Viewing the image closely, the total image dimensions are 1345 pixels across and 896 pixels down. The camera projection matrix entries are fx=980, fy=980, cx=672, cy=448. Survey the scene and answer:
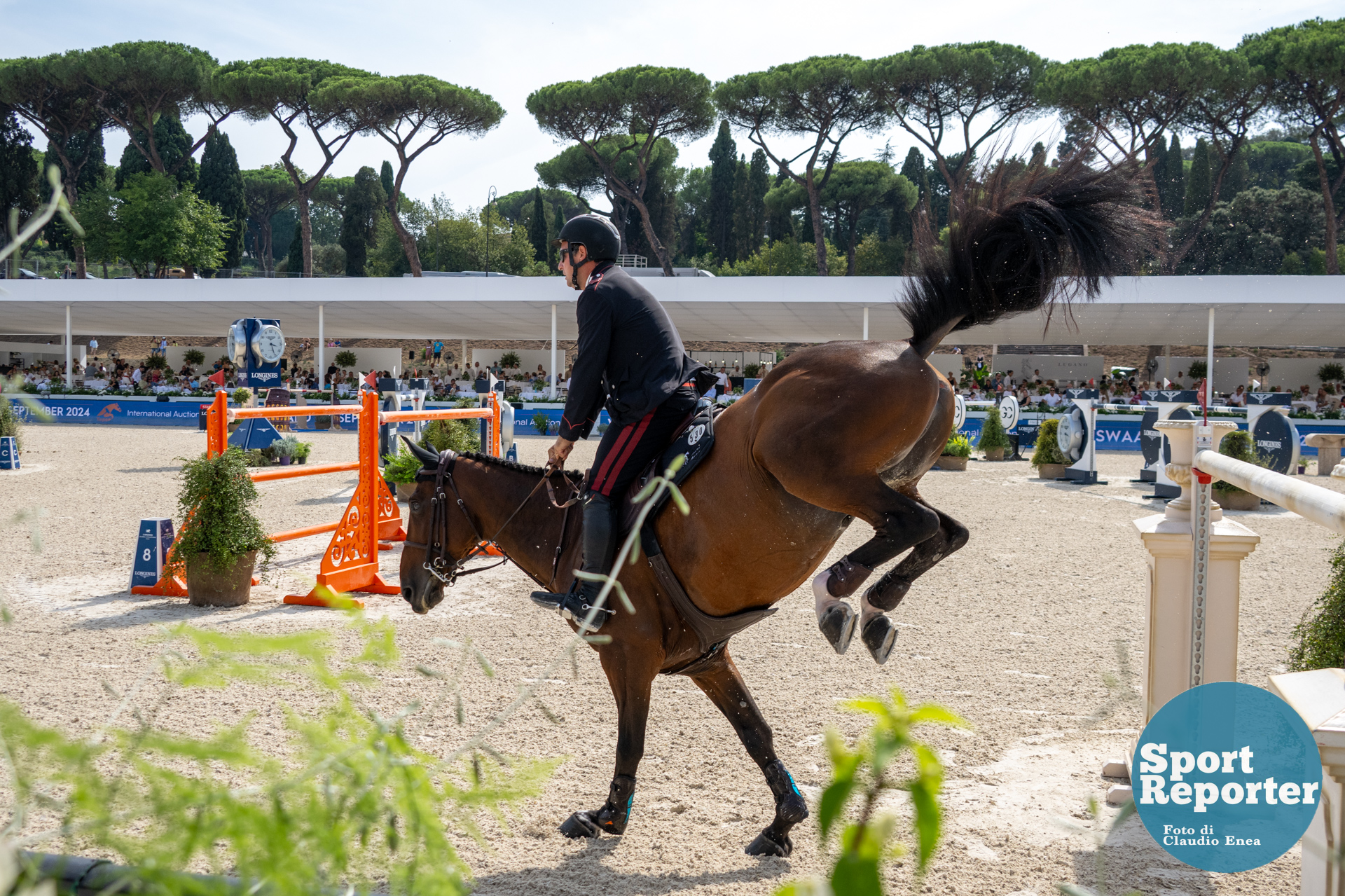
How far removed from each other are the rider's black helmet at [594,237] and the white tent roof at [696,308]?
65.6 ft

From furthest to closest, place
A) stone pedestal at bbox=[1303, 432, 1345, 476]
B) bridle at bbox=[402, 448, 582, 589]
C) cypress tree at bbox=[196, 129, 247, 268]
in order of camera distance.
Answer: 1. cypress tree at bbox=[196, 129, 247, 268]
2. stone pedestal at bbox=[1303, 432, 1345, 476]
3. bridle at bbox=[402, 448, 582, 589]

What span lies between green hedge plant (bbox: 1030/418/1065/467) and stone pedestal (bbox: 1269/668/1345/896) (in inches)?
601

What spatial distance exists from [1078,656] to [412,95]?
42.2 meters

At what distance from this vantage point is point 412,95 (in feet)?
138

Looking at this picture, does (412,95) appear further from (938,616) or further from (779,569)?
(779,569)

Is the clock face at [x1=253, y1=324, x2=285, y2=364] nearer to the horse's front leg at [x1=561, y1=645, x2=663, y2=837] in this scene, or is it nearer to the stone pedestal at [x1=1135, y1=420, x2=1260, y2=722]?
the horse's front leg at [x1=561, y1=645, x2=663, y2=837]

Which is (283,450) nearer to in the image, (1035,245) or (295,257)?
(1035,245)

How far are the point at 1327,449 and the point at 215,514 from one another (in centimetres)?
1710

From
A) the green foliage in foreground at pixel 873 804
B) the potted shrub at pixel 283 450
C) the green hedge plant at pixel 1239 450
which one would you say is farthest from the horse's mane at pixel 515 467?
the potted shrub at pixel 283 450

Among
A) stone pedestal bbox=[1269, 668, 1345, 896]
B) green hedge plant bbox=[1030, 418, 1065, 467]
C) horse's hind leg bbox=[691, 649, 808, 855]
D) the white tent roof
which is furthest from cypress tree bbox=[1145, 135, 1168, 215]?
green hedge plant bbox=[1030, 418, 1065, 467]

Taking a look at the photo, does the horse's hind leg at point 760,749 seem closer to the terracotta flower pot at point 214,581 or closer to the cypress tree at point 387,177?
the terracotta flower pot at point 214,581

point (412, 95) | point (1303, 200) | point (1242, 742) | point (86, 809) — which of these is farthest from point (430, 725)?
point (1303, 200)

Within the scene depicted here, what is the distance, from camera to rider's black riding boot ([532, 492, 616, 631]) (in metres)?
3.22

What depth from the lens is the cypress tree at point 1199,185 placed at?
157 feet
